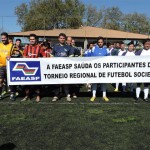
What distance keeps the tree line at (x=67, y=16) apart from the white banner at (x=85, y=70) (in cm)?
2892

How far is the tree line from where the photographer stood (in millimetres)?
44475

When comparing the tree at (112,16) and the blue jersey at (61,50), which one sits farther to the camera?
the tree at (112,16)

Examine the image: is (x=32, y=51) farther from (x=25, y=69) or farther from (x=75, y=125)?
(x=75, y=125)

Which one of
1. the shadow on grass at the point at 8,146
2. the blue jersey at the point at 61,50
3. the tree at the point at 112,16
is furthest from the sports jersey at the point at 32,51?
the tree at the point at 112,16

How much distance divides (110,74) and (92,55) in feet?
2.69

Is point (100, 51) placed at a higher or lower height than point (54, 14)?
lower

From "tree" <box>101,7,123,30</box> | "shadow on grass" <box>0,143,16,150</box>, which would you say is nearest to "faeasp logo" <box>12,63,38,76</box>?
"shadow on grass" <box>0,143,16,150</box>

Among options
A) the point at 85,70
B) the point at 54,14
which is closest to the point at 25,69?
the point at 85,70

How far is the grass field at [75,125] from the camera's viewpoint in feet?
19.2

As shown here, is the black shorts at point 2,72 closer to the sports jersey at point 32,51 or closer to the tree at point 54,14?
the sports jersey at point 32,51

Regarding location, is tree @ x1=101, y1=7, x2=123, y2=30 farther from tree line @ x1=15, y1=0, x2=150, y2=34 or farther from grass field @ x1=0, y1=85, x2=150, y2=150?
grass field @ x1=0, y1=85, x2=150, y2=150

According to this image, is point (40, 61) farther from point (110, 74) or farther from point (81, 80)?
point (110, 74)

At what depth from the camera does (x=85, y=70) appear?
9977mm

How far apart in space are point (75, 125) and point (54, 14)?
43226 millimetres
